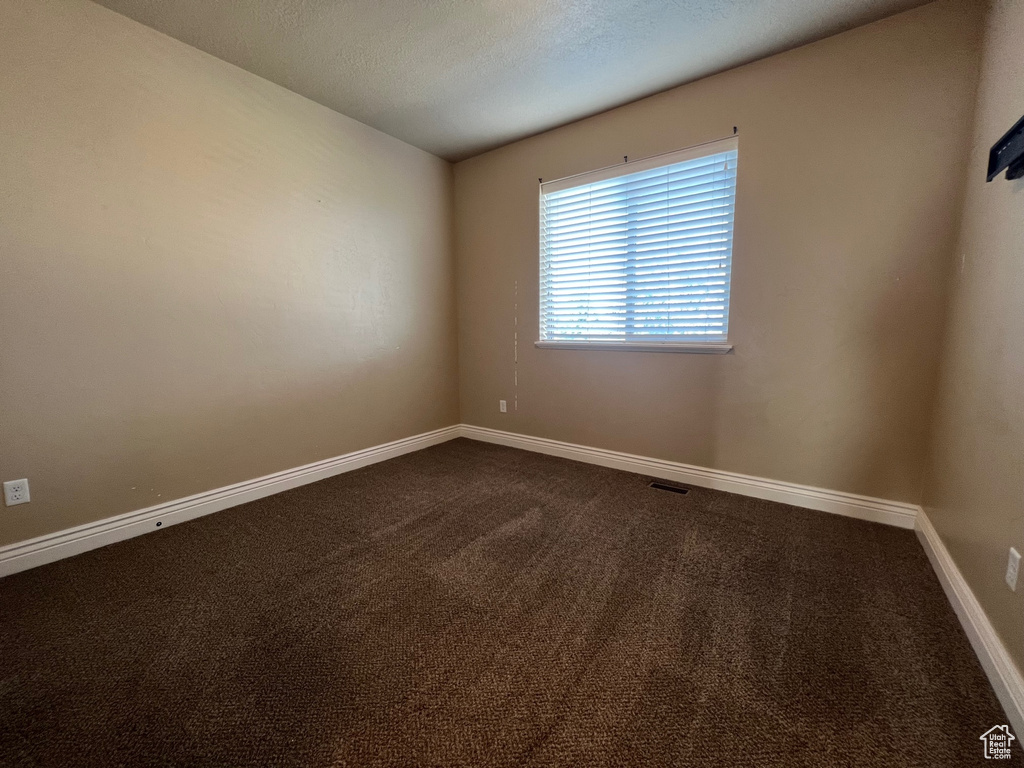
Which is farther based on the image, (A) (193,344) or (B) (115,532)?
(A) (193,344)

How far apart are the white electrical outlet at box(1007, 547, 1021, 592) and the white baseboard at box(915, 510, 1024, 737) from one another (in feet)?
0.61

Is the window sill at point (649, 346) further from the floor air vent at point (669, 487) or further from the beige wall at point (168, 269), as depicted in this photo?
the beige wall at point (168, 269)

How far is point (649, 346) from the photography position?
2.87 m

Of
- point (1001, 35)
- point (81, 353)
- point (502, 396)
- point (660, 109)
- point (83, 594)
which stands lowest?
point (83, 594)

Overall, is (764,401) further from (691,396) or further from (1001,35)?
(1001,35)

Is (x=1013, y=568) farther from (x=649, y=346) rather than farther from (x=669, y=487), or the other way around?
(x=649, y=346)

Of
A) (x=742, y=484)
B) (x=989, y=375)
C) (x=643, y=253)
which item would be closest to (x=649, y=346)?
(x=643, y=253)

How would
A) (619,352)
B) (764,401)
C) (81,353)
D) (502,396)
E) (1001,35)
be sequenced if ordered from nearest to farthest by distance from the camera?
(1001,35)
(81,353)
(764,401)
(619,352)
(502,396)

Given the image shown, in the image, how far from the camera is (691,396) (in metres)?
2.75

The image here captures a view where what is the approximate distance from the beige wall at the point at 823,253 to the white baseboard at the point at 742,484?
0.18ft

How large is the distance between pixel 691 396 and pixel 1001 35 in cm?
199

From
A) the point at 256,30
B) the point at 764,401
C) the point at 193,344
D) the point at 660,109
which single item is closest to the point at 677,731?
the point at 764,401

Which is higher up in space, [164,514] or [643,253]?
[643,253]

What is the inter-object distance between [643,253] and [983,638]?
2.40 metres
